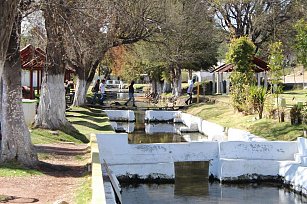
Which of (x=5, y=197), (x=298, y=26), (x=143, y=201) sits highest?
(x=298, y=26)

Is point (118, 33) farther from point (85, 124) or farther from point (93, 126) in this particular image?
point (93, 126)

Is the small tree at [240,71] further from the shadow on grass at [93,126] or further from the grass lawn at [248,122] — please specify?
the shadow on grass at [93,126]

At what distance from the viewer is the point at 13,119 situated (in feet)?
42.9

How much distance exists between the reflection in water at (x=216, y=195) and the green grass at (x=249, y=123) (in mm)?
4002

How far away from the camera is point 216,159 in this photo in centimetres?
1812

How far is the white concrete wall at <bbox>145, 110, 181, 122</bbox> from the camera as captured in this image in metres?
37.6

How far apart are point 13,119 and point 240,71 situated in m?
18.8

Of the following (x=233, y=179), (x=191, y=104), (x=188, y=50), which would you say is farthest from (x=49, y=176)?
(x=188, y=50)

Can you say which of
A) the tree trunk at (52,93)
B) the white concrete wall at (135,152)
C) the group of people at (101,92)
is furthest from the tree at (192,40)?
the white concrete wall at (135,152)

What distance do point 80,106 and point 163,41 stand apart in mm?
6834

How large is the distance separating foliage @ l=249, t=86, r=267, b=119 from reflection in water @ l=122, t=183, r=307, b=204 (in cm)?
896

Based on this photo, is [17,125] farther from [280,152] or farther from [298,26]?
[298,26]

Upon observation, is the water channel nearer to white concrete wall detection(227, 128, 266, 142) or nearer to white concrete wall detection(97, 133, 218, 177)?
white concrete wall detection(97, 133, 218, 177)

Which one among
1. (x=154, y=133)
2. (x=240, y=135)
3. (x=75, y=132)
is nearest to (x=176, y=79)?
(x=154, y=133)
